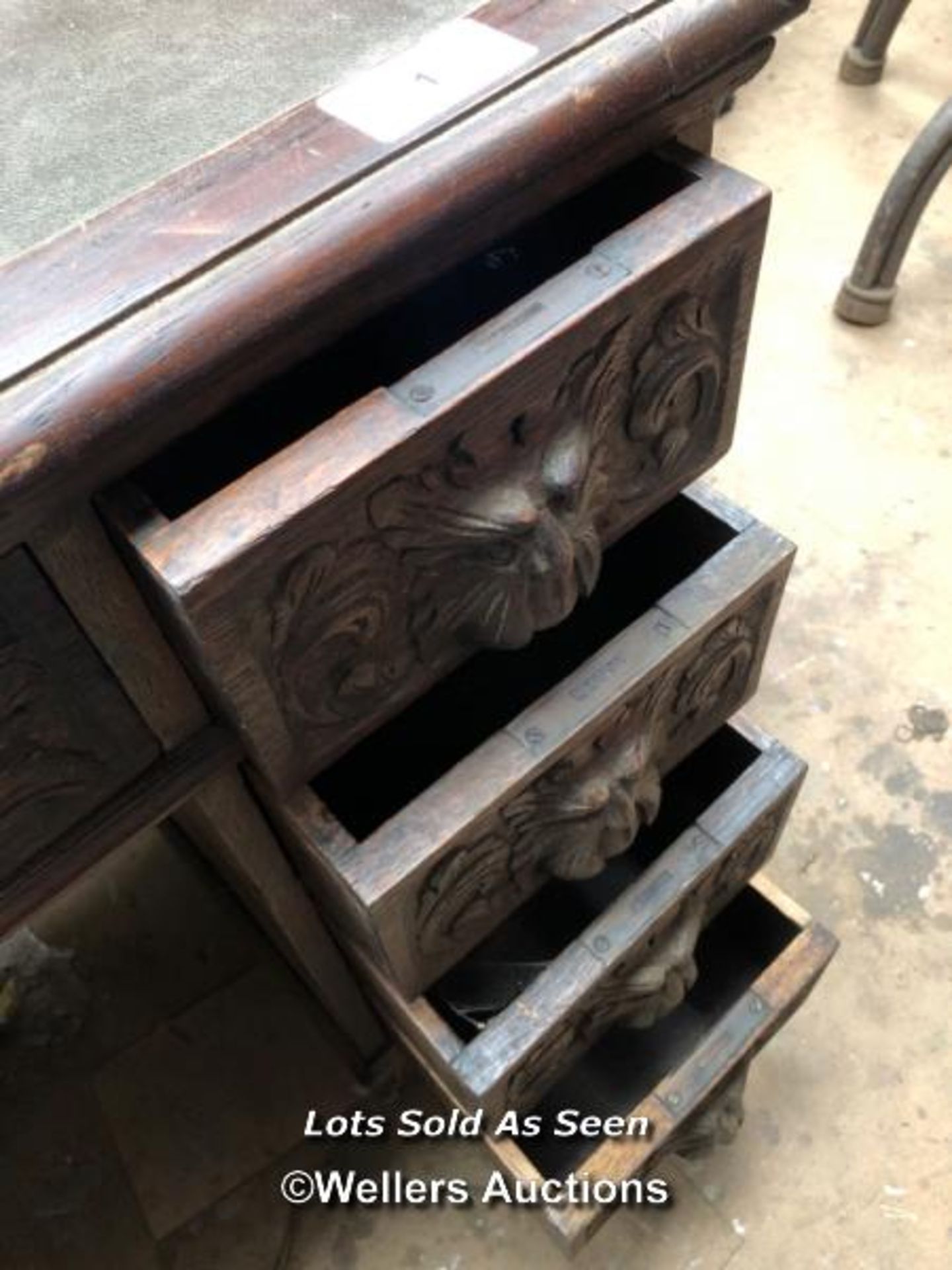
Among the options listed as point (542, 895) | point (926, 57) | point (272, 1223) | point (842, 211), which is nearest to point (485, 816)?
point (542, 895)

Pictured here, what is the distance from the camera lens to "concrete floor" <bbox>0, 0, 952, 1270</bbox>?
0.89 metres

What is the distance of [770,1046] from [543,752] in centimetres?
56

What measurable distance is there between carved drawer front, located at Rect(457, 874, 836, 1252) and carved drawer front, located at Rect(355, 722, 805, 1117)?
0.03 metres

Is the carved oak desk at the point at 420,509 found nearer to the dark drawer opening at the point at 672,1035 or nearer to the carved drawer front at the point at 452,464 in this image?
the carved drawer front at the point at 452,464

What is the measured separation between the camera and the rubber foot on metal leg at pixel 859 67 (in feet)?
5.13

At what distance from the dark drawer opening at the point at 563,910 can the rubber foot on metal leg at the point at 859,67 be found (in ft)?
4.05

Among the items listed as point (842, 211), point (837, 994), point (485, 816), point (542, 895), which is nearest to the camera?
point (485, 816)

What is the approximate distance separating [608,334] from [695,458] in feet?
0.51

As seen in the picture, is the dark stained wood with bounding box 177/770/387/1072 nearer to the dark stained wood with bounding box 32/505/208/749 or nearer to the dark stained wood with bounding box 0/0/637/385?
the dark stained wood with bounding box 32/505/208/749

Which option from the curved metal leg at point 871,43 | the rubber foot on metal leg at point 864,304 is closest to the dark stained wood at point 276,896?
the rubber foot on metal leg at point 864,304

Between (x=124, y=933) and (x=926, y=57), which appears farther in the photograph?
(x=926, y=57)

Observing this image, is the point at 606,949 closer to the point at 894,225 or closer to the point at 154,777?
the point at 154,777

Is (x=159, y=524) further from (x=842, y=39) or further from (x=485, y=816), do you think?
(x=842, y=39)

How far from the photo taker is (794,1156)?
91 centimetres
